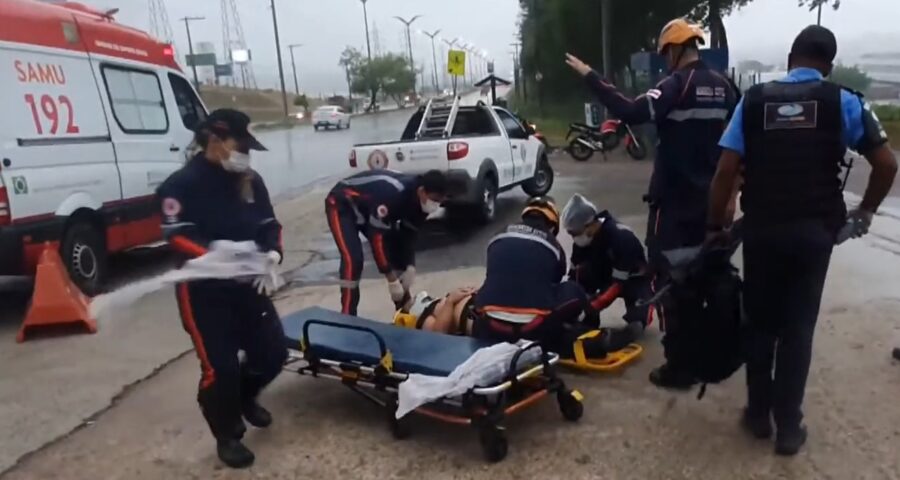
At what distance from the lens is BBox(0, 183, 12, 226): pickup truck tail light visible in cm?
652

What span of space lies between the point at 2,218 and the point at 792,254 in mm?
5574

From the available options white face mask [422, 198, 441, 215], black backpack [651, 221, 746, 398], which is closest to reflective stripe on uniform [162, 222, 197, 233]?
white face mask [422, 198, 441, 215]

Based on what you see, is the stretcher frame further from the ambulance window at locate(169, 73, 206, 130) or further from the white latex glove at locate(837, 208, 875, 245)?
the ambulance window at locate(169, 73, 206, 130)

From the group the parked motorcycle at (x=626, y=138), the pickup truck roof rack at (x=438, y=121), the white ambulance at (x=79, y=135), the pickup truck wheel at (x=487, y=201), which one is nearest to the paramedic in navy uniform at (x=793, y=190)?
the white ambulance at (x=79, y=135)

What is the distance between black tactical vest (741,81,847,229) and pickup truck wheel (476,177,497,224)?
7410mm

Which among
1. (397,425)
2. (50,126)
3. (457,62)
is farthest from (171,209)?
(457,62)

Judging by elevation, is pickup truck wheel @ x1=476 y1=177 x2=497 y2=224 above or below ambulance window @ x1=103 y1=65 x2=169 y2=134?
below

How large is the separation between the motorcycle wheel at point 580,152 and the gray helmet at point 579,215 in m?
14.6

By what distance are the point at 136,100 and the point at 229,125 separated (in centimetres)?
516

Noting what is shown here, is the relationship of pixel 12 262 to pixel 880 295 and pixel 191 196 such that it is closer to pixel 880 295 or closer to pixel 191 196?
pixel 191 196

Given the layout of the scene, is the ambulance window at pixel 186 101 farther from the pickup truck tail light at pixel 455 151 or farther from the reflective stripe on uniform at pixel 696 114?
the reflective stripe on uniform at pixel 696 114

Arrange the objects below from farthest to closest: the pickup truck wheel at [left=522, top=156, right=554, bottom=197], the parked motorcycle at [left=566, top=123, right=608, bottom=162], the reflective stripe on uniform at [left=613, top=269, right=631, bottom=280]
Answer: the parked motorcycle at [left=566, top=123, right=608, bottom=162], the pickup truck wheel at [left=522, top=156, right=554, bottom=197], the reflective stripe on uniform at [left=613, top=269, right=631, bottom=280]

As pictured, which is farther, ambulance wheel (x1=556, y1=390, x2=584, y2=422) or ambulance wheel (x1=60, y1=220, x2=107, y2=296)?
ambulance wheel (x1=60, y1=220, x2=107, y2=296)

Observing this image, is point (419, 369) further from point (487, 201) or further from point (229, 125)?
point (487, 201)
